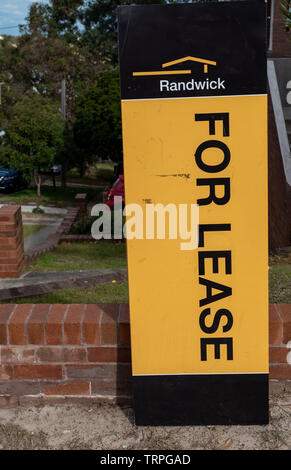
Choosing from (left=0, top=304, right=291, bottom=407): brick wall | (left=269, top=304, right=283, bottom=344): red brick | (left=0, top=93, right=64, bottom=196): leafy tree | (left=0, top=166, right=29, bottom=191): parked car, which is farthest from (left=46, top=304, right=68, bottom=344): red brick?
(left=0, top=166, right=29, bottom=191): parked car

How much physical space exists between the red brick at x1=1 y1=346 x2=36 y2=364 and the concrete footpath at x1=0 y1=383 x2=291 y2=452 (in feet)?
1.19

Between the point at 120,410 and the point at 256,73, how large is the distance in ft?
7.86

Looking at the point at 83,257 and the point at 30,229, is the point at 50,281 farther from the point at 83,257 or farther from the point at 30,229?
the point at 30,229

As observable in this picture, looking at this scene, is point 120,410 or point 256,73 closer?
point 256,73

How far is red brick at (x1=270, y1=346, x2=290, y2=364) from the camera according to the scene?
3588 mm

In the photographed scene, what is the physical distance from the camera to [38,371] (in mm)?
3646

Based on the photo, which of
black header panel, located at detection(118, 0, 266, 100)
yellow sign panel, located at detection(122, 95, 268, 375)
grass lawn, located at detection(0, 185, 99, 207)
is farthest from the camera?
grass lawn, located at detection(0, 185, 99, 207)

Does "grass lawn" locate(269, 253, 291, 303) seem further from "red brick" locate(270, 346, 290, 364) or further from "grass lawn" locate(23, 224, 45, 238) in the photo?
"grass lawn" locate(23, 224, 45, 238)

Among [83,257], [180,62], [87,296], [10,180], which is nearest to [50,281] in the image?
[87,296]

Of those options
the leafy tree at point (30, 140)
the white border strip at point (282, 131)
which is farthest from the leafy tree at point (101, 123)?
the white border strip at point (282, 131)

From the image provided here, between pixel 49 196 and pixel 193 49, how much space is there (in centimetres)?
2098

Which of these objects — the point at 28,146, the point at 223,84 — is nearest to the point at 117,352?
the point at 223,84

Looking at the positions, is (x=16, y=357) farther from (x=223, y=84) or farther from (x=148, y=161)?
(x=223, y=84)

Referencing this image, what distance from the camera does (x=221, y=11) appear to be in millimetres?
2941
